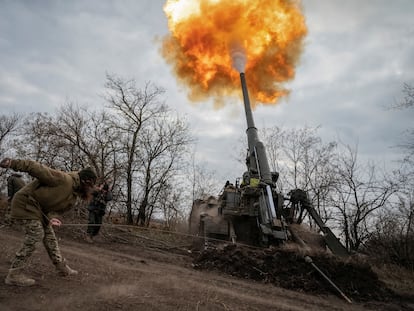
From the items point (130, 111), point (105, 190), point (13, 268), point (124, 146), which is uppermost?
point (130, 111)

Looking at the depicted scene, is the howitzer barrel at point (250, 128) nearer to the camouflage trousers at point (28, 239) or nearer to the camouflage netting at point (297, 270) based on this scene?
the camouflage netting at point (297, 270)

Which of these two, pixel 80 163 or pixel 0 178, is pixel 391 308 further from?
pixel 0 178

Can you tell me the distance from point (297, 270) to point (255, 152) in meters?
6.14

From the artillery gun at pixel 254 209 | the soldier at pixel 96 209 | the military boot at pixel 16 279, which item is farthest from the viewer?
the artillery gun at pixel 254 209

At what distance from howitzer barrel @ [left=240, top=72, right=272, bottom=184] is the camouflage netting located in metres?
4.00

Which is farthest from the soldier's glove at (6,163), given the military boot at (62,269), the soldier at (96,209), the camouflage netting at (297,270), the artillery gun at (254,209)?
the artillery gun at (254,209)

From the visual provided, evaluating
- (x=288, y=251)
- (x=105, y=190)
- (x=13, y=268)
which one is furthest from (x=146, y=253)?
(x=13, y=268)

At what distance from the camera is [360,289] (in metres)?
7.04

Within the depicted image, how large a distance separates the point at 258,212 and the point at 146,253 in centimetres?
454

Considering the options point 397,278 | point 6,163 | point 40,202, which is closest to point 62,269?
point 40,202

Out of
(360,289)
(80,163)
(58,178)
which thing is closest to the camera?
(58,178)

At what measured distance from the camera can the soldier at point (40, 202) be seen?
4.25 metres

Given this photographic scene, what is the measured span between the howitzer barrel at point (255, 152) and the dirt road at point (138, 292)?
17.4 ft

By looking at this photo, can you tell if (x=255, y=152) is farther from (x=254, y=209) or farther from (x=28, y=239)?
(x=28, y=239)
